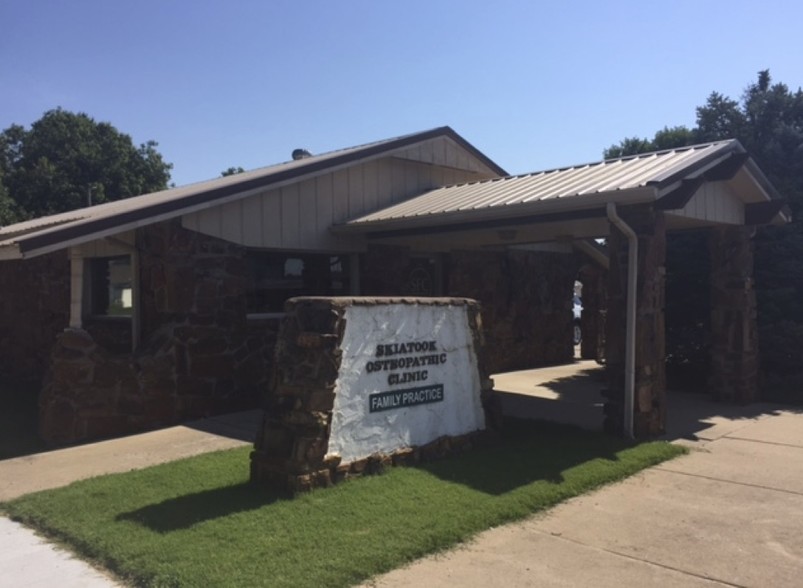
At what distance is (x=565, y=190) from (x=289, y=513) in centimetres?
532

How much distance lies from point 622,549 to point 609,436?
343cm

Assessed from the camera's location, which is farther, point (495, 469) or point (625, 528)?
point (495, 469)

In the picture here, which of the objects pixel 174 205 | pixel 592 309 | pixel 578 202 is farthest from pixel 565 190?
pixel 592 309

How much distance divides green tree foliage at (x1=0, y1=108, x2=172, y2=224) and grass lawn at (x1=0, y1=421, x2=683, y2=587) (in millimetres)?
32138

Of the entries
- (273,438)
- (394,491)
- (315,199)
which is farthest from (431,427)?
(315,199)

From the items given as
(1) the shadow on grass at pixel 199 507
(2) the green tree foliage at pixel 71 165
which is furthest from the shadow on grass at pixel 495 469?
(2) the green tree foliage at pixel 71 165

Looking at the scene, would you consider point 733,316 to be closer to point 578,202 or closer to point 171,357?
point 578,202

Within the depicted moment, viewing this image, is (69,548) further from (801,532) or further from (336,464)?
(801,532)

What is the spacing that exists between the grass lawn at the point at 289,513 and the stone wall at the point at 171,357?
1977mm

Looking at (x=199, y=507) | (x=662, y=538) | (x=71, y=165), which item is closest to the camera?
(x=662, y=538)

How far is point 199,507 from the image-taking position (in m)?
5.42

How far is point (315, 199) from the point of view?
36.4ft

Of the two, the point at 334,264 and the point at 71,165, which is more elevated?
the point at 71,165

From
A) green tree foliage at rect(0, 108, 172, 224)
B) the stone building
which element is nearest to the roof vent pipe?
the stone building
